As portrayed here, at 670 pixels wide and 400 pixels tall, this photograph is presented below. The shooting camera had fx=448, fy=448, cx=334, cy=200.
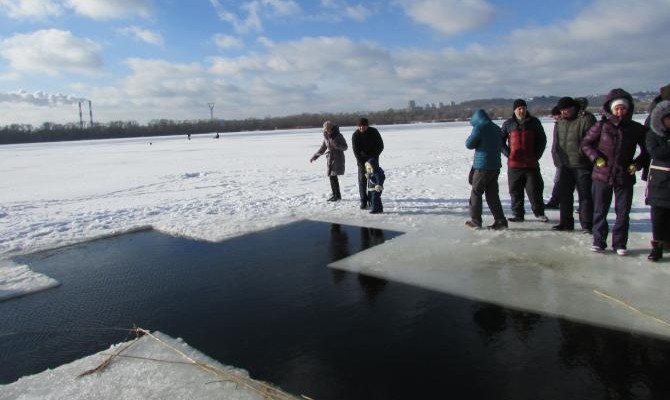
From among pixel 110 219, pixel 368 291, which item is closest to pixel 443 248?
pixel 368 291

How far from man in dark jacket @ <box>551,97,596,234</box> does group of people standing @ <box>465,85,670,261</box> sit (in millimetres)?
11

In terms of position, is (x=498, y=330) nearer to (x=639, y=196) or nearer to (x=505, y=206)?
(x=505, y=206)

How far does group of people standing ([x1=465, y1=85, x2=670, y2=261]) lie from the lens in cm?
462

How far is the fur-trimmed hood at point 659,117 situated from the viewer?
434 centimetres

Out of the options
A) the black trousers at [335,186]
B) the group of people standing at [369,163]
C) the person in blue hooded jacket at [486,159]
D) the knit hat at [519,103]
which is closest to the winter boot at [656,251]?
the person in blue hooded jacket at [486,159]

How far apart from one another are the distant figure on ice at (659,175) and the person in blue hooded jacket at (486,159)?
6.15ft

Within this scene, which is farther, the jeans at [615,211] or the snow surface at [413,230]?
the jeans at [615,211]

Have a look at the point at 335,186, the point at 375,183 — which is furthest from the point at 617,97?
the point at 335,186

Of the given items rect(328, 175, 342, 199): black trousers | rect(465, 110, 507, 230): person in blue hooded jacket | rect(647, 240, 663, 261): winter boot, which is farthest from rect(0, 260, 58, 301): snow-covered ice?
rect(647, 240, 663, 261): winter boot

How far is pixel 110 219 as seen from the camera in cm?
802

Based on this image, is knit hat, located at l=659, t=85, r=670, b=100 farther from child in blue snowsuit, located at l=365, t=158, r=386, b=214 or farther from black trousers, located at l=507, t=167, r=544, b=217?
child in blue snowsuit, located at l=365, t=158, r=386, b=214

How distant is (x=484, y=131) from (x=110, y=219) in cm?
648

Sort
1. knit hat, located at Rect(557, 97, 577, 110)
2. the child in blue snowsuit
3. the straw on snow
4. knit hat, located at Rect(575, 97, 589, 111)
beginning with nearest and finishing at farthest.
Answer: the straw on snow, knit hat, located at Rect(557, 97, 577, 110), knit hat, located at Rect(575, 97, 589, 111), the child in blue snowsuit

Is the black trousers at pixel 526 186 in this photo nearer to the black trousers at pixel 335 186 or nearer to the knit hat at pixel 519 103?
the knit hat at pixel 519 103
